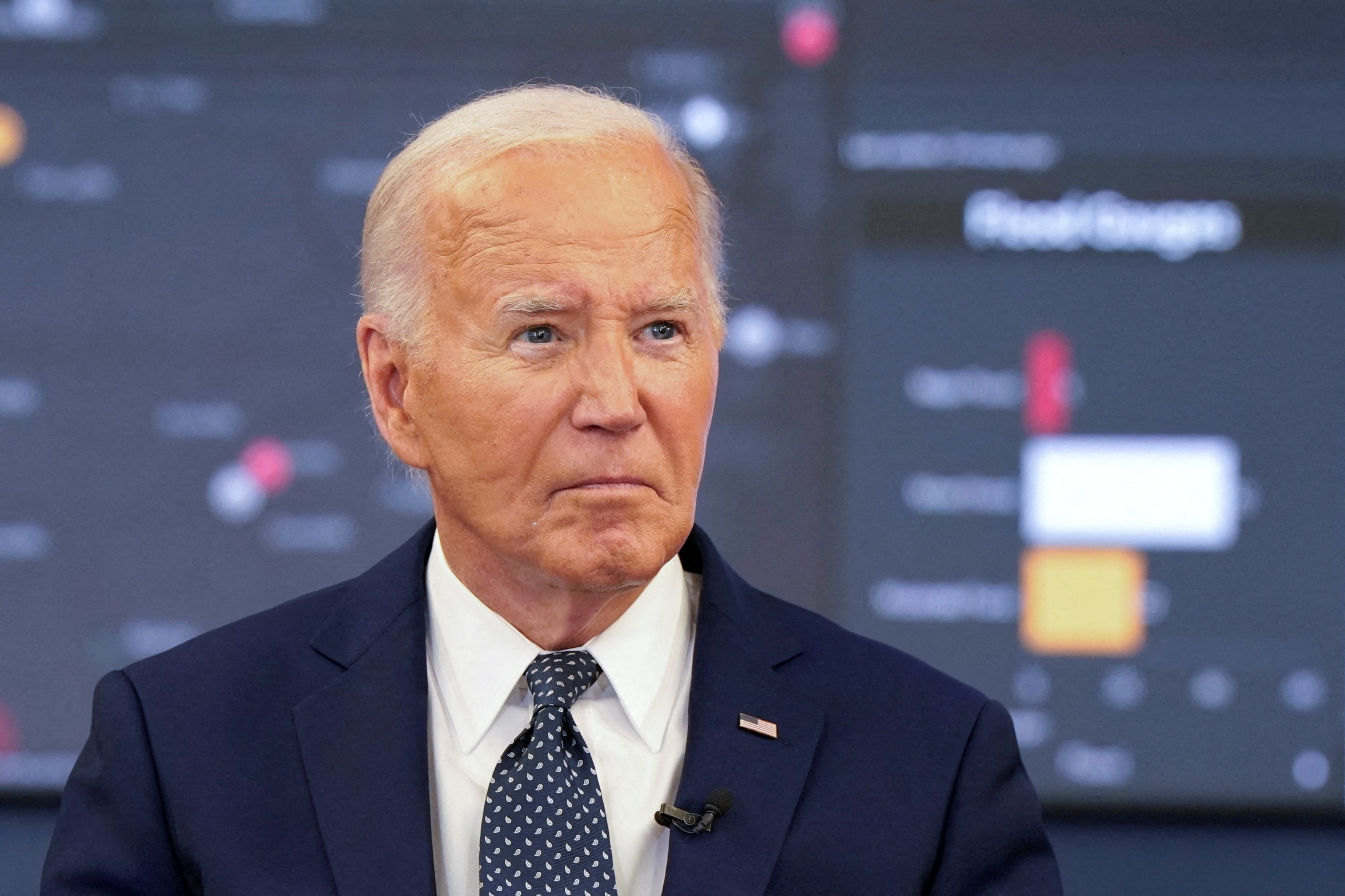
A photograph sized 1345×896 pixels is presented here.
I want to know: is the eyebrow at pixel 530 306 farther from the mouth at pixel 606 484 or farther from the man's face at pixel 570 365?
the mouth at pixel 606 484

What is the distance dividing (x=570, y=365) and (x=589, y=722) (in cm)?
43

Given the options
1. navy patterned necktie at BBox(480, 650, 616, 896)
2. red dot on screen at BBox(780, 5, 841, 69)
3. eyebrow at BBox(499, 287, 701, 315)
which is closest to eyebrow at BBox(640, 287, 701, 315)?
eyebrow at BBox(499, 287, 701, 315)

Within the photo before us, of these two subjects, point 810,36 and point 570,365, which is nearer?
point 570,365

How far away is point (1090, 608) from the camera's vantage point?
11.1ft

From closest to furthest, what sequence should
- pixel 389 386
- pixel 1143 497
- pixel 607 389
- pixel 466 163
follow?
pixel 607 389, pixel 466 163, pixel 389 386, pixel 1143 497

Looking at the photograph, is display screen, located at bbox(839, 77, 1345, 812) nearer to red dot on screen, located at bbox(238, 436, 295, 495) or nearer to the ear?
red dot on screen, located at bbox(238, 436, 295, 495)

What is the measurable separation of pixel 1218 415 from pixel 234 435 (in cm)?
216

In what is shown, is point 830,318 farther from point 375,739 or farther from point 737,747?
point 375,739

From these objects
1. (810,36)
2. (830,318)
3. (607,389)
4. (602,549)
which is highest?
(810,36)

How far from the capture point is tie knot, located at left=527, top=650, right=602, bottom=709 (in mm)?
1800

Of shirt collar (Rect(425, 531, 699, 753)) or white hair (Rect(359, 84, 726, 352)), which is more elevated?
white hair (Rect(359, 84, 726, 352))

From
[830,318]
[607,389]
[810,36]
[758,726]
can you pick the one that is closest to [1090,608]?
[830,318]

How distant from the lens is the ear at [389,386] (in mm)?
1896

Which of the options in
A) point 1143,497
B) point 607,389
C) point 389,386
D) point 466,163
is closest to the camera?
point 607,389
